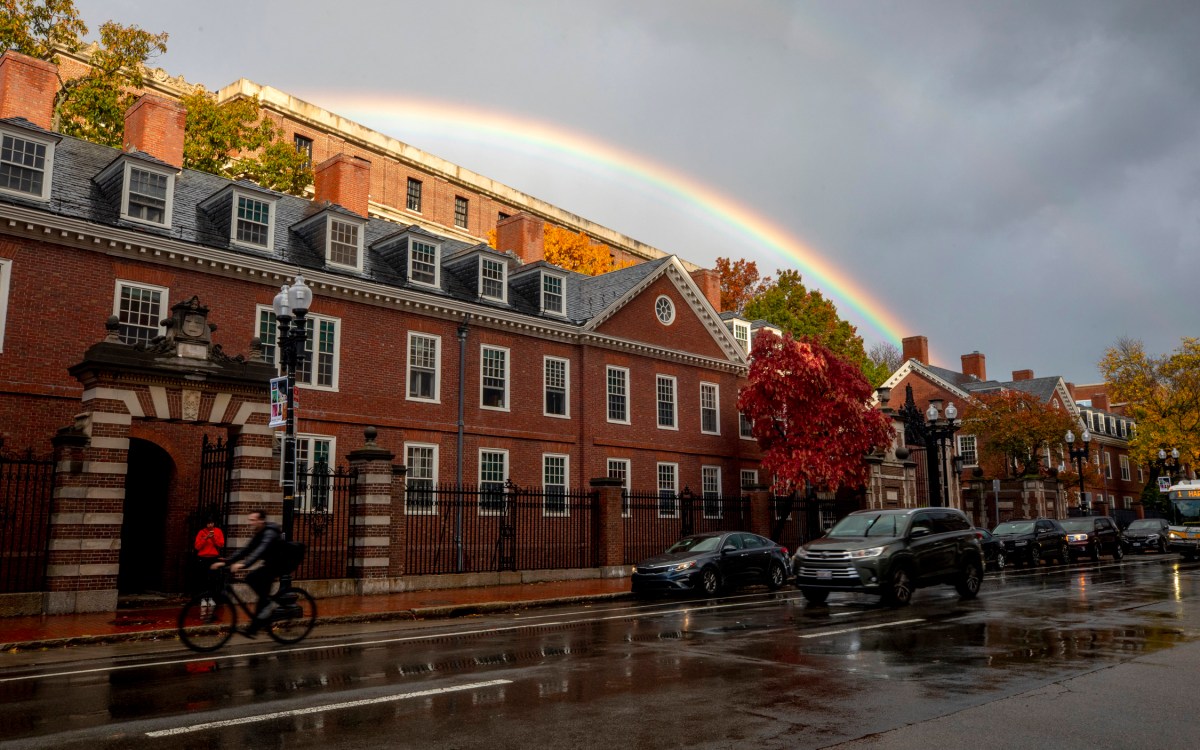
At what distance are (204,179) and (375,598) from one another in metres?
14.6

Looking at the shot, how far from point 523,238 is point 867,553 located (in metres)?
25.4

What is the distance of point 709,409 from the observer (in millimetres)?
37375

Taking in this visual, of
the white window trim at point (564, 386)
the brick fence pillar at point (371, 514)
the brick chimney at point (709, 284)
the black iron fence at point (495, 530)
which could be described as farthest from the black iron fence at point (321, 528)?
the brick chimney at point (709, 284)

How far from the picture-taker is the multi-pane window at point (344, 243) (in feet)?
87.5

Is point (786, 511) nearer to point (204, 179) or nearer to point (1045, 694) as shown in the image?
point (204, 179)

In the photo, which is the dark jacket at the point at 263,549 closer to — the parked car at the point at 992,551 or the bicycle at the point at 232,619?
the bicycle at the point at 232,619

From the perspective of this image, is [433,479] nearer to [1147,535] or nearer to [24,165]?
[24,165]

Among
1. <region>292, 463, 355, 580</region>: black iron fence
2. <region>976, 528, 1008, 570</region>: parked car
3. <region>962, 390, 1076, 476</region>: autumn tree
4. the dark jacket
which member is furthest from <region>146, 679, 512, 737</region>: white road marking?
<region>962, 390, 1076, 476</region>: autumn tree

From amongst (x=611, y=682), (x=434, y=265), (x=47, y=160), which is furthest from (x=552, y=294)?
(x=611, y=682)

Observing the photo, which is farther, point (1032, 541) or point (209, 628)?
point (1032, 541)

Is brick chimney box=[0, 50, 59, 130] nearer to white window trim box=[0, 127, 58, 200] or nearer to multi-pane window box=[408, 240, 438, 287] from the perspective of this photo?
Answer: white window trim box=[0, 127, 58, 200]

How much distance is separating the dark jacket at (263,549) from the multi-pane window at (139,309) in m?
11.9

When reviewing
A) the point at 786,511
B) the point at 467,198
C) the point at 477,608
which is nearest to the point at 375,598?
the point at 477,608

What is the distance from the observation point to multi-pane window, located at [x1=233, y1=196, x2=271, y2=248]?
24.9 meters
